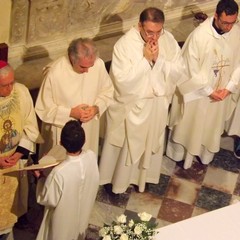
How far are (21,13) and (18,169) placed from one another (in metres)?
1.68

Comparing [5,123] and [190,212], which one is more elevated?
[5,123]

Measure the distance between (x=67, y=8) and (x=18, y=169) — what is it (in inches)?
78.5

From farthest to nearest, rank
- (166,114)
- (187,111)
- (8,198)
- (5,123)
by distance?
1. (187,111)
2. (166,114)
3. (8,198)
4. (5,123)

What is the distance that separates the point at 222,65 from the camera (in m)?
7.04

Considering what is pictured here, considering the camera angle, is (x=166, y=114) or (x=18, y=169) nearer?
(x=18, y=169)

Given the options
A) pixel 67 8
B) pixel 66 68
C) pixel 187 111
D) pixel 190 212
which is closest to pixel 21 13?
pixel 67 8

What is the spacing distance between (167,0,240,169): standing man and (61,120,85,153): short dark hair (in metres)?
1.89

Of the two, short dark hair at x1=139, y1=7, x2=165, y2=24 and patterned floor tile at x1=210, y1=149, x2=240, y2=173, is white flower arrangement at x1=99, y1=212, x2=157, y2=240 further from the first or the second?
patterned floor tile at x1=210, y1=149, x2=240, y2=173

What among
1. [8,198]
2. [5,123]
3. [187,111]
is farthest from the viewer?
[187,111]

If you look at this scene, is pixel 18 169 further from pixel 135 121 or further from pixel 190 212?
pixel 190 212

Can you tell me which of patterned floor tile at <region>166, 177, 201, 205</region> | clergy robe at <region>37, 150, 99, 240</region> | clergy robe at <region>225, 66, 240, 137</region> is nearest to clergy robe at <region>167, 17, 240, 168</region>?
clergy robe at <region>225, 66, 240, 137</region>

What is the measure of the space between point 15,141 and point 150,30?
1.38 meters

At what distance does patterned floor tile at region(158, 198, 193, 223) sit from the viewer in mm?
7133

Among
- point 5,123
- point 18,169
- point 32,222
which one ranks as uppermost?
point 5,123
